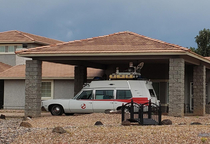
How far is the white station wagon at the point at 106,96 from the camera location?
2114 cm

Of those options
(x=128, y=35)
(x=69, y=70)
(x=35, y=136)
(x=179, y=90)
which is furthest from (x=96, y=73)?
(x=35, y=136)

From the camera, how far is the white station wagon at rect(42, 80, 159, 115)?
21.1m

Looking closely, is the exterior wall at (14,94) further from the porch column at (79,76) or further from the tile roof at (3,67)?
the porch column at (79,76)

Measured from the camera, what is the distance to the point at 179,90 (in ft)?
66.5

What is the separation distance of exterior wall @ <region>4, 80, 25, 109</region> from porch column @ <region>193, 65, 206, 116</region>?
40.4 feet

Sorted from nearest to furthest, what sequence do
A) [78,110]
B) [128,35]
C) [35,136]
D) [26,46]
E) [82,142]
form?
[82,142]
[35,136]
[78,110]
[128,35]
[26,46]

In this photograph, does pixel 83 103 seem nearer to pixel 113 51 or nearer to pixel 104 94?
pixel 104 94

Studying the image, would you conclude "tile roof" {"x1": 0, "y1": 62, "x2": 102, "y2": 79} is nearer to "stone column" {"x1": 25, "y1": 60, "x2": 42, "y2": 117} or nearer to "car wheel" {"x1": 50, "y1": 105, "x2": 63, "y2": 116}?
"car wheel" {"x1": 50, "y1": 105, "x2": 63, "y2": 116}

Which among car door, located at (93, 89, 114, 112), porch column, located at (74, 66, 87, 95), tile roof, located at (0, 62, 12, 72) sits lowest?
car door, located at (93, 89, 114, 112)

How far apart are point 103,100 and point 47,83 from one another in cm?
973

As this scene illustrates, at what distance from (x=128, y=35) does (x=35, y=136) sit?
1243cm

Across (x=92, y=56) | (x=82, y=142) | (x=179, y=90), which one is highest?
(x=92, y=56)

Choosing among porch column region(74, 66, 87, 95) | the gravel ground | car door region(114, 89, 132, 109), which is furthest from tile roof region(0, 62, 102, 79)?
the gravel ground

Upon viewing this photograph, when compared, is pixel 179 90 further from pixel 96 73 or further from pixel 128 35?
pixel 96 73
